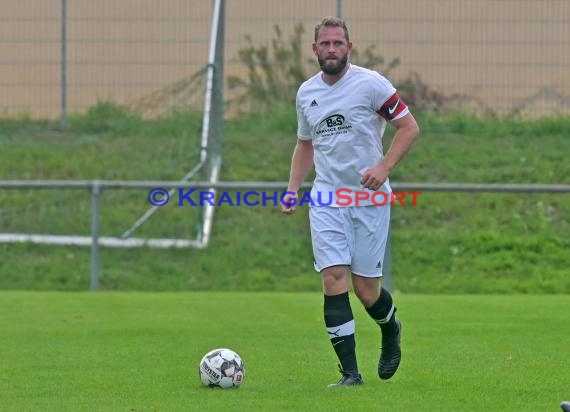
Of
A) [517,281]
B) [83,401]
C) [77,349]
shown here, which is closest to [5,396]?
[83,401]

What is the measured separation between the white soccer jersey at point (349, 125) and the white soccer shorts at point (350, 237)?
0.07 meters

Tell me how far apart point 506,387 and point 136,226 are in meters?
10.6

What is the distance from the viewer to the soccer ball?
7605mm

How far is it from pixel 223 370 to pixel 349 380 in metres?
0.74

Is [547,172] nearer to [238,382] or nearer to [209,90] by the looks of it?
[209,90]

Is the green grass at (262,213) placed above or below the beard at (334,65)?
below

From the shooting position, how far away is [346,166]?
7.81m

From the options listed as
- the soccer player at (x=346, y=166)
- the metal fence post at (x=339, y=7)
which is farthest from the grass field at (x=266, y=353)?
the metal fence post at (x=339, y=7)

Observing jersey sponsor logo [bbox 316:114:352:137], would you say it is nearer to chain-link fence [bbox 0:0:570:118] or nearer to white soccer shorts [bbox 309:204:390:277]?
white soccer shorts [bbox 309:204:390:277]

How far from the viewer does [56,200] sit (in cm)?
1838

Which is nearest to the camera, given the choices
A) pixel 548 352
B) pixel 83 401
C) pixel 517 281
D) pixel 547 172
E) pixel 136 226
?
pixel 83 401

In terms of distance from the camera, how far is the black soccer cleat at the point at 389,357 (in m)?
7.91

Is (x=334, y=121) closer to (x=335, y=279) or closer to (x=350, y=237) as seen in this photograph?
(x=350, y=237)

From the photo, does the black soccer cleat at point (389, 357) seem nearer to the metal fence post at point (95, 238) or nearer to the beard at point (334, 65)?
the beard at point (334, 65)
